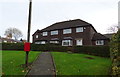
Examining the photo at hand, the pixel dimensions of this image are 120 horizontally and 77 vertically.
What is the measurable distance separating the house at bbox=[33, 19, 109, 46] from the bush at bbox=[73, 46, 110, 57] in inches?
378

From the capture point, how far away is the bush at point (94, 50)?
20.7 meters

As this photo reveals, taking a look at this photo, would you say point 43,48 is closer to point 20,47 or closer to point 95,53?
point 20,47

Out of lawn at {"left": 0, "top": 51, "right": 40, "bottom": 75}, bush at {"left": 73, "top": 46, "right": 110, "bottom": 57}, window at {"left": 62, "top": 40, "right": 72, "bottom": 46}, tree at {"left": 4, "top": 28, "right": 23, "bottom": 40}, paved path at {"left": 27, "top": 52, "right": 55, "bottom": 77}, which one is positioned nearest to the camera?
lawn at {"left": 0, "top": 51, "right": 40, "bottom": 75}

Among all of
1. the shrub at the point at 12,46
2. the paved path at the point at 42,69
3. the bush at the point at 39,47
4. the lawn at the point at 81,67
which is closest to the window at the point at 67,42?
the bush at the point at 39,47

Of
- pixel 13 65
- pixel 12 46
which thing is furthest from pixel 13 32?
pixel 13 65

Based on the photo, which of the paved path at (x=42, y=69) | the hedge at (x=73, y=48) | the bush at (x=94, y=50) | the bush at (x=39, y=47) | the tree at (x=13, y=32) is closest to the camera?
the paved path at (x=42, y=69)

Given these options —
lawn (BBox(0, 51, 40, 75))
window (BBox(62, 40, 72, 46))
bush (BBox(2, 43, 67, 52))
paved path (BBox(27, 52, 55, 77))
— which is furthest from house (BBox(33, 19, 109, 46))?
paved path (BBox(27, 52, 55, 77))

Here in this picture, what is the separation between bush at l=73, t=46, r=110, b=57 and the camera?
20.7 meters

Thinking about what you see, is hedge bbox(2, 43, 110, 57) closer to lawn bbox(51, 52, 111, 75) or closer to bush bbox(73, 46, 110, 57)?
bush bbox(73, 46, 110, 57)

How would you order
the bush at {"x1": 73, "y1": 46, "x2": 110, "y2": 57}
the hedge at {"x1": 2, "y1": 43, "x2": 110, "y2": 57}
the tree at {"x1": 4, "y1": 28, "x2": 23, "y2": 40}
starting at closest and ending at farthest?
the bush at {"x1": 73, "y1": 46, "x2": 110, "y2": 57} < the hedge at {"x1": 2, "y1": 43, "x2": 110, "y2": 57} < the tree at {"x1": 4, "y1": 28, "x2": 23, "y2": 40}

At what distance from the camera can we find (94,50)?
22406 millimetres

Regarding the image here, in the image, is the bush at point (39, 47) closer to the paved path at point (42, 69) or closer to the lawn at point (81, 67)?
the lawn at point (81, 67)

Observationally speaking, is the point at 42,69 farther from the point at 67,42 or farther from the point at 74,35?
the point at 74,35

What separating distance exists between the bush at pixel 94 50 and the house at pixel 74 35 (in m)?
9.59
